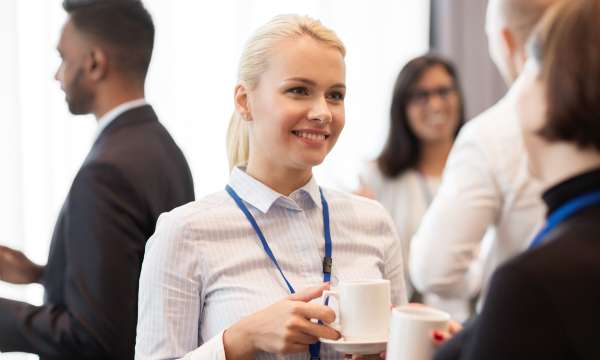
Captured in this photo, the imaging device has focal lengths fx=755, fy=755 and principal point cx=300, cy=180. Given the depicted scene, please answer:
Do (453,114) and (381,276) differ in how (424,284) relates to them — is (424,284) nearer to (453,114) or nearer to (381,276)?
(381,276)

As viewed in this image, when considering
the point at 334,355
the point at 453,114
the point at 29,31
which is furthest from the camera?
the point at 453,114

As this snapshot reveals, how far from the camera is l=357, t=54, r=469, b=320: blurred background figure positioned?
299 centimetres

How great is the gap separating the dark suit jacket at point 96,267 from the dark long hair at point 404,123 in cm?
144

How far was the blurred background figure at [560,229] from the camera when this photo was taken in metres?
0.82

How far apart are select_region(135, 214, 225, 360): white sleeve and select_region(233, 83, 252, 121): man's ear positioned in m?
0.29

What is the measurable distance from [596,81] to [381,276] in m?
0.85

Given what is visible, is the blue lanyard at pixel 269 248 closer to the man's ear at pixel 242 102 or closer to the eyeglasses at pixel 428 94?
the man's ear at pixel 242 102

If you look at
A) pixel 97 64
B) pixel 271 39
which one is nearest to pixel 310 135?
pixel 271 39

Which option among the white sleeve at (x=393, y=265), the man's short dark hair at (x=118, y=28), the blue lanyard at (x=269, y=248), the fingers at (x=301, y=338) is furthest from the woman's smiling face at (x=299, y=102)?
the man's short dark hair at (x=118, y=28)

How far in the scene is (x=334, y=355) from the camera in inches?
56.9

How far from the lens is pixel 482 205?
5.59 ft

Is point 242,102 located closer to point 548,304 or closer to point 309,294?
point 309,294

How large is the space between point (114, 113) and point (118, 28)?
267 mm

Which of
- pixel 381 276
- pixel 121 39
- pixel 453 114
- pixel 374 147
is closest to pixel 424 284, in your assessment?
pixel 381 276
